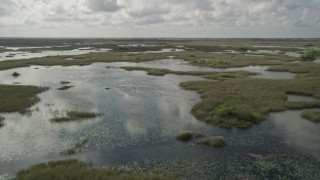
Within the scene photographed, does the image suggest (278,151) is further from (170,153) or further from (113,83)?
(113,83)

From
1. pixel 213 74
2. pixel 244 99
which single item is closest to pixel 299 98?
pixel 244 99

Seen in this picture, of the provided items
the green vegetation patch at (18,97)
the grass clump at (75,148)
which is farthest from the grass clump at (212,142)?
the green vegetation patch at (18,97)

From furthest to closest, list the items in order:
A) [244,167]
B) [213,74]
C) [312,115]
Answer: [213,74]
[312,115]
[244,167]

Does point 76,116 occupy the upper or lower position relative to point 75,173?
lower

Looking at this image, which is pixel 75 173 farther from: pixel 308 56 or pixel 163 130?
pixel 308 56

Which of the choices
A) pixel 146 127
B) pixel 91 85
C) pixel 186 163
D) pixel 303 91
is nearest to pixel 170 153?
pixel 186 163

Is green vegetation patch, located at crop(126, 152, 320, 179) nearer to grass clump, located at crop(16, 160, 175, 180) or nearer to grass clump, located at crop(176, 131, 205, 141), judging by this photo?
grass clump, located at crop(16, 160, 175, 180)
